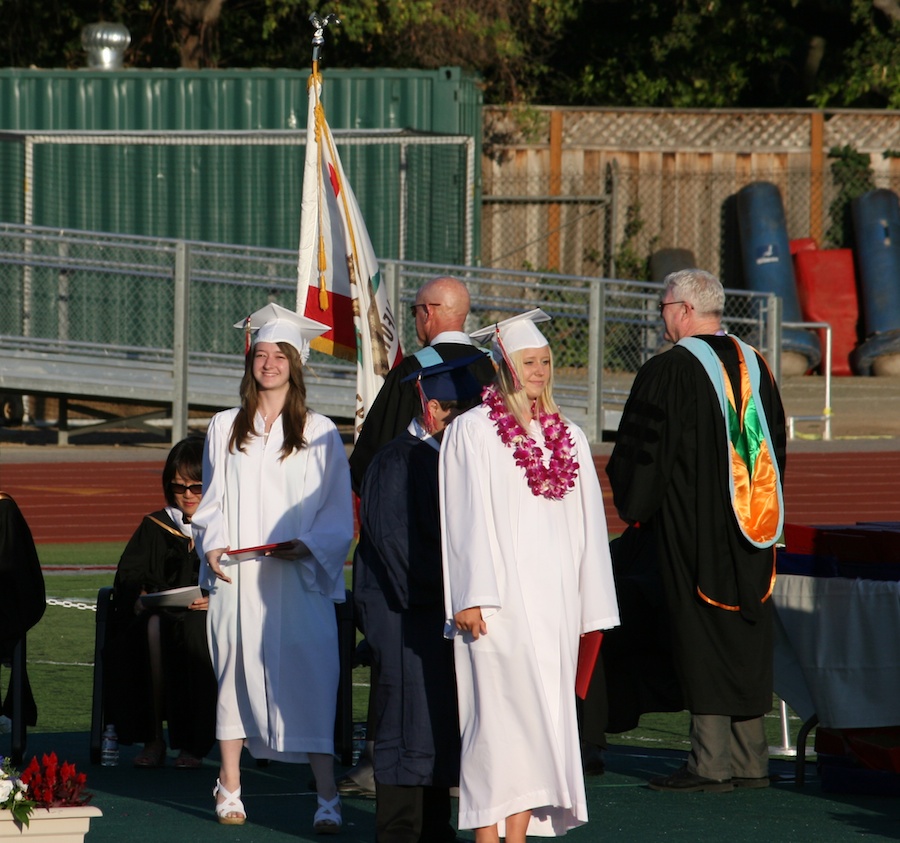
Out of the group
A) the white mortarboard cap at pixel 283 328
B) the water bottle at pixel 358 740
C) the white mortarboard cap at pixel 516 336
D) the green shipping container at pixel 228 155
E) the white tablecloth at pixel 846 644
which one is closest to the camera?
the white mortarboard cap at pixel 516 336

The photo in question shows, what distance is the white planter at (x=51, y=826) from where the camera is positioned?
4.93 m

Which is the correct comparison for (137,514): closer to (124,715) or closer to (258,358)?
(124,715)

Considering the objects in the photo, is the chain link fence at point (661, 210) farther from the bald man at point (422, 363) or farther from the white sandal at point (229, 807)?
the white sandal at point (229, 807)

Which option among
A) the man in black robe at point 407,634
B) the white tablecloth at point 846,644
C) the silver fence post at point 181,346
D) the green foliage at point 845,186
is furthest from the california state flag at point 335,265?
the green foliage at point 845,186

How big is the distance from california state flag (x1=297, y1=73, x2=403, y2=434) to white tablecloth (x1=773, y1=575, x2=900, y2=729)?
2.56 metres

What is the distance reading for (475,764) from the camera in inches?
202

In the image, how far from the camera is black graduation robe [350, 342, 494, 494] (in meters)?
6.47

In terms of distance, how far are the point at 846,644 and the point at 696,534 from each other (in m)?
0.70

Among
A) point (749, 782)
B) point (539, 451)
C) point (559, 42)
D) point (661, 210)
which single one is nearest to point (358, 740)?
point (749, 782)

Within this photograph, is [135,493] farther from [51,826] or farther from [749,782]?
[51,826]

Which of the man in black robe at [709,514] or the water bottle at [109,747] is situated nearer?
the man in black robe at [709,514]

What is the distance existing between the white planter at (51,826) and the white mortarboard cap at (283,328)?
183 centimetres

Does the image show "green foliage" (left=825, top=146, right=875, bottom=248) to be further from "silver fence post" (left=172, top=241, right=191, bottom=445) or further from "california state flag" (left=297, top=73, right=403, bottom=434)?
"california state flag" (left=297, top=73, right=403, bottom=434)

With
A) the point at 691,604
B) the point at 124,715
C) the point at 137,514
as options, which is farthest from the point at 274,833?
the point at 137,514
